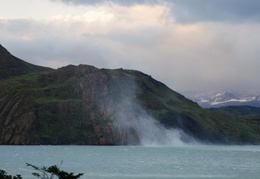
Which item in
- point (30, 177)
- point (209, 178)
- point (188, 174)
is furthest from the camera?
point (188, 174)

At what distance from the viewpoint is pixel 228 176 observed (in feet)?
288

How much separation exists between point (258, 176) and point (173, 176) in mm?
16275

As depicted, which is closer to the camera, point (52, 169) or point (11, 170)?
point (52, 169)

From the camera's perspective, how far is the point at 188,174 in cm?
9131

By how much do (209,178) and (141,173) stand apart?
14.2m

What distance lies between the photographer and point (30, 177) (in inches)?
3056

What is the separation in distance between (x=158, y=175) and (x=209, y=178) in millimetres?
9740

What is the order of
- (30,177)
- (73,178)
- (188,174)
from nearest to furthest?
(73,178), (30,177), (188,174)

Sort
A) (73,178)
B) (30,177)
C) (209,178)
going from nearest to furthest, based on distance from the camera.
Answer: (73,178) < (30,177) < (209,178)

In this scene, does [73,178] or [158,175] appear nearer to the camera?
[73,178]

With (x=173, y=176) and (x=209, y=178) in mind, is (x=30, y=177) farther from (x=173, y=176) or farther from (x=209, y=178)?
(x=209, y=178)

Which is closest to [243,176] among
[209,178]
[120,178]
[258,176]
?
[258,176]

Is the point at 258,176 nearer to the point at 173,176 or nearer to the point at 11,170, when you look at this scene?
the point at 173,176

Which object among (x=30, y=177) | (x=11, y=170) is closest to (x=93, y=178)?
(x=30, y=177)
